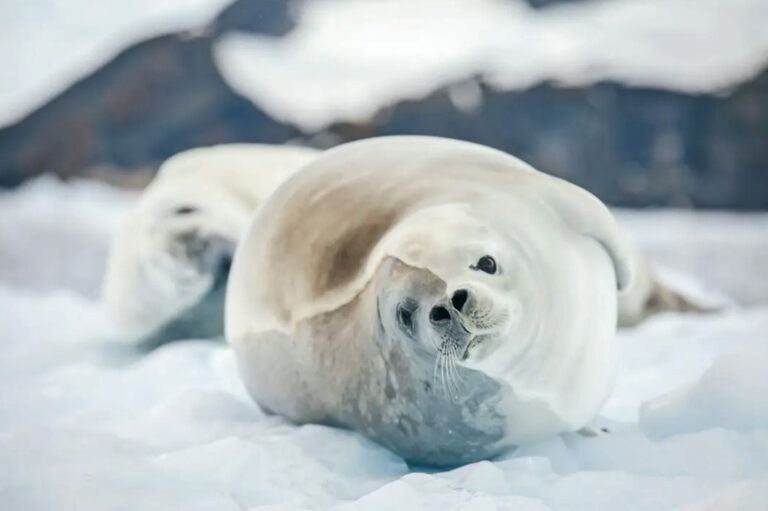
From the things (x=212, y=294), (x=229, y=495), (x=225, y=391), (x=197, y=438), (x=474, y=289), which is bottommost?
(x=212, y=294)

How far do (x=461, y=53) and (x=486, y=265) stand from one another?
2125 mm

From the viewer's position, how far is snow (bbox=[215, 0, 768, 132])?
10.4 ft

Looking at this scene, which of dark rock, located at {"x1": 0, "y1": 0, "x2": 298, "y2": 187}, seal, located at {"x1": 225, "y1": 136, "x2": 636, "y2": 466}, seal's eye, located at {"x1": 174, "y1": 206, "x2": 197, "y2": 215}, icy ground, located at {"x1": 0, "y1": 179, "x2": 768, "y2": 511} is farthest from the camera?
dark rock, located at {"x1": 0, "y1": 0, "x2": 298, "y2": 187}

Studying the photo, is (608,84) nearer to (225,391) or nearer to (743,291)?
(743,291)

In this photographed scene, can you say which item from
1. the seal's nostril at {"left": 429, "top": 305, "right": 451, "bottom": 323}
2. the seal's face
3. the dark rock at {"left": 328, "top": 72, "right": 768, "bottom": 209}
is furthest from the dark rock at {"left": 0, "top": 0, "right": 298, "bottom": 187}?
the seal's nostril at {"left": 429, "top": 305, "right": 451, "bottom": 323}

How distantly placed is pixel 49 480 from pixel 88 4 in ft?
4.24

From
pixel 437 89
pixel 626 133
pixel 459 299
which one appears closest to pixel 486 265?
pixel 459 299

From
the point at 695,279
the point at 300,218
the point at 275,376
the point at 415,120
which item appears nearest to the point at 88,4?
the point at 300,218

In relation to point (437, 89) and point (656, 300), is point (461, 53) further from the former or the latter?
point (656, 300)

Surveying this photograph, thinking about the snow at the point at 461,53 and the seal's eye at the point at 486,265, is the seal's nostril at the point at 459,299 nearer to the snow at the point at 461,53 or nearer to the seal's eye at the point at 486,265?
the seal's eye at the point at 486,265

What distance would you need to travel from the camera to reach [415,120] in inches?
144

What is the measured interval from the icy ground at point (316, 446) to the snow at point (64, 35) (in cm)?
63

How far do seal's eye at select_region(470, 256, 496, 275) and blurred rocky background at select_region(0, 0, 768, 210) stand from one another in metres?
1.40

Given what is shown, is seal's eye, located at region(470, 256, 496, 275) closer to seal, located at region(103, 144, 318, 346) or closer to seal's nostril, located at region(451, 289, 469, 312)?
seal's nostril, located at region(451, 289, 469, 312)
